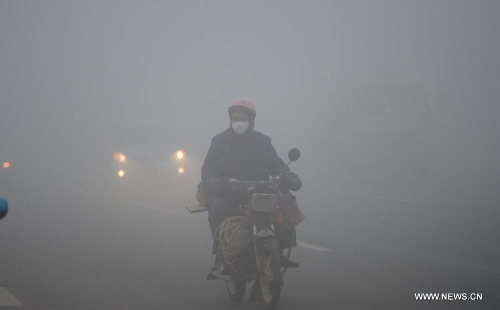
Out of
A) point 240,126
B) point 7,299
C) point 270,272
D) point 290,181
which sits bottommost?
point 7,299

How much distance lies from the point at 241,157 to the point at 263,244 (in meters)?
1.08

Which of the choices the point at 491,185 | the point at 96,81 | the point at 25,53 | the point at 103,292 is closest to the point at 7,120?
the point at 96,81

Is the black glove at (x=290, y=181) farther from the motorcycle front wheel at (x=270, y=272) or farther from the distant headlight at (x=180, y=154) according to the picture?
the distant headlight at (x=180, y=154)

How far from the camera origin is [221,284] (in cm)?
786

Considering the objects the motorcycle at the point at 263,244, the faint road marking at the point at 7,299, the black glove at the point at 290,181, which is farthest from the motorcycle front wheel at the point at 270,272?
the faint road marking at the point at 7,299

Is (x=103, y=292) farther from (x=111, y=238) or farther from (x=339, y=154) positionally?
(x=339, y=154)

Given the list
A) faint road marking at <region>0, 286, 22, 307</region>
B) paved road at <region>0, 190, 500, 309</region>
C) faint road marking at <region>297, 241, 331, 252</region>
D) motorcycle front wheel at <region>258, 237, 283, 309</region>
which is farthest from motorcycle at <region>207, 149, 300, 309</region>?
faint road marking at <region>297, 241, 331, 252</region>

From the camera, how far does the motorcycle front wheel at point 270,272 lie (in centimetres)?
604

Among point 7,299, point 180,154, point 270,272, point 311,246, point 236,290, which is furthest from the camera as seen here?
point 180,154

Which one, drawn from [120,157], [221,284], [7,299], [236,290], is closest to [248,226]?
[236,290]

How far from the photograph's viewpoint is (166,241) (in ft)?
35.4

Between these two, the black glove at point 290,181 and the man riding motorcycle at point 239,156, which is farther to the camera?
the man riding motorcycle at point 239,156

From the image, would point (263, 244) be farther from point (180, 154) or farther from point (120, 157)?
point (180, 154)

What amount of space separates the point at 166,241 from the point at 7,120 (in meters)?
52.7
